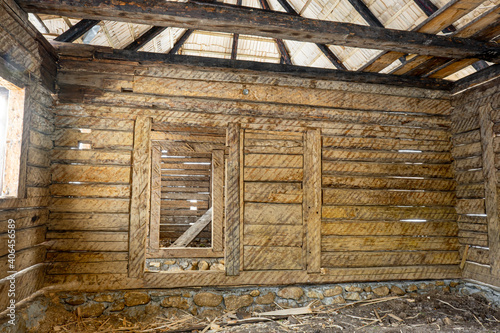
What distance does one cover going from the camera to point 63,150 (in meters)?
4.01

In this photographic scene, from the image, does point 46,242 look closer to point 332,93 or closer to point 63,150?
point 63,150

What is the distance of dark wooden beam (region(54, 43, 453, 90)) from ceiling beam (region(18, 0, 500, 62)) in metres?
0.87

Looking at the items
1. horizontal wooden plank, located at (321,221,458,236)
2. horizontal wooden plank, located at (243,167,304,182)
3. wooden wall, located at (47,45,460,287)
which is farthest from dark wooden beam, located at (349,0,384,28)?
horizontal wooden plank, located at (321,221,458,236)

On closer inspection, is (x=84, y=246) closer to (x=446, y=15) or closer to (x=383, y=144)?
(x=383, y=144)

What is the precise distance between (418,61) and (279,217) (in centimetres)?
306

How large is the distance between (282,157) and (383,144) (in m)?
1.69

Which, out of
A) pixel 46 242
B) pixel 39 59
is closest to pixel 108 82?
pixel 39 59

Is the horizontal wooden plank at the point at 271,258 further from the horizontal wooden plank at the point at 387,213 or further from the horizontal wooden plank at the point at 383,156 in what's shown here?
the horizontal wooden plank at the point at 383,156

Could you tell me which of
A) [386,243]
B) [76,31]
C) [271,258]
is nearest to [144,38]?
[76,31]

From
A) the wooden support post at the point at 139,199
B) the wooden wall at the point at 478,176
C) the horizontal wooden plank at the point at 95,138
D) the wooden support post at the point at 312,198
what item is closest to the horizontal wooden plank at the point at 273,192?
the wooden support post at the point at 312,198

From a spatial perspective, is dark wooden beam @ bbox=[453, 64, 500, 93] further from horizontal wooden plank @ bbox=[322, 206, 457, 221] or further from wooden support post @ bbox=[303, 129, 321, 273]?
wooden support post @ bbox=[303, 129, 321, 273]

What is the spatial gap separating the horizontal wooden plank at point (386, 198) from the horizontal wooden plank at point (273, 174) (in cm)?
50

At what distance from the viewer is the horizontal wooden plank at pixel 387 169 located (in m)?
4.70

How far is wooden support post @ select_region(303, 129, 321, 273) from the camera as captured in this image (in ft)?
14.6
